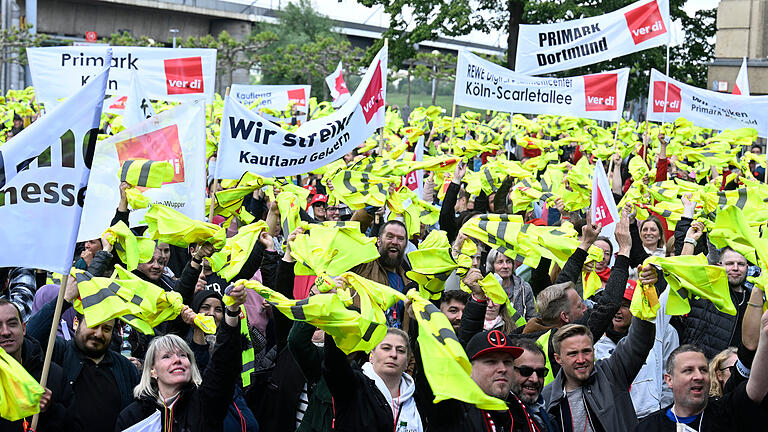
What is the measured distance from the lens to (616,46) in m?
12.3

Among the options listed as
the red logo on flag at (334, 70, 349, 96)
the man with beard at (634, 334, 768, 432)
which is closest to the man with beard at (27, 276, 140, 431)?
the man with beard at (634, 334, 768, 432)

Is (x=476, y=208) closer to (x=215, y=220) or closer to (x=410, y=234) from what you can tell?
(x=410, y=234)

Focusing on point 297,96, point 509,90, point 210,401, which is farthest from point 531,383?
point 297,96

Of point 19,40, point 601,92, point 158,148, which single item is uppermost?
point 19,40

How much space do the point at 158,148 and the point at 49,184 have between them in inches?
128

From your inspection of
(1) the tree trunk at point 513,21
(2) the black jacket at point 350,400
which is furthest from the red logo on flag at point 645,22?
(1) the tree trunk at point 513,21

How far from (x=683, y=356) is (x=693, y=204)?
404cm

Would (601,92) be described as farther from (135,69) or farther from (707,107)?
(135,69)

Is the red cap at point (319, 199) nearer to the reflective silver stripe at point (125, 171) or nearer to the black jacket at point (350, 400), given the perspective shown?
the reflective silver stripe at point (125, 171)

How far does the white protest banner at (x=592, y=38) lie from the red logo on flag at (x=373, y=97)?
277cm

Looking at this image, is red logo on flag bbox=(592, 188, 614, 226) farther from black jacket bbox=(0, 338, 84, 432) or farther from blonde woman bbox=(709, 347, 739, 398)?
black jacket bbox=(0, 338, 84, 432)

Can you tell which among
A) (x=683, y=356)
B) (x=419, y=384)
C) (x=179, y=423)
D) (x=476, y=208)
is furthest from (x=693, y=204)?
(x=179, y=423)

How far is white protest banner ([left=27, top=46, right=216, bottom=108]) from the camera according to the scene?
11.3 m

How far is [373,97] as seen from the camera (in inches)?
379
